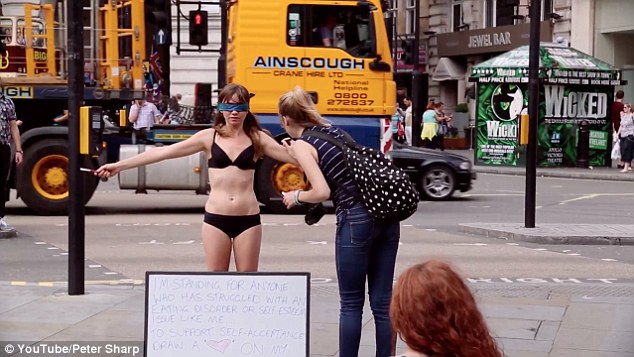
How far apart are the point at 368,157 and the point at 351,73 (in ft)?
32.6

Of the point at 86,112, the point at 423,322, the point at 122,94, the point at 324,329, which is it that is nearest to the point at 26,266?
the point at 86,112

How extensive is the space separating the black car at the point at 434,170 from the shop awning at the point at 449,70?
25.4m

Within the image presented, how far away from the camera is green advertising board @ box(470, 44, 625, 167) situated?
28641 mm

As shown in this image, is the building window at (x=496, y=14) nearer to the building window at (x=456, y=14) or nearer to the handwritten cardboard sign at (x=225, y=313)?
the building window at (x=456, y=14)

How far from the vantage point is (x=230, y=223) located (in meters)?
6.62

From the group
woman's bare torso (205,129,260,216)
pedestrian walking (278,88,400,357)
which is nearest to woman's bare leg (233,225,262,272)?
woman's bare torso (205,129,260,216)

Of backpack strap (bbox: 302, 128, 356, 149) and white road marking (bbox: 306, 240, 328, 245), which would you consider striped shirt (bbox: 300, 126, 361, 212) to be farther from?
white road marking (bbox: 306, 240, 328, 245)

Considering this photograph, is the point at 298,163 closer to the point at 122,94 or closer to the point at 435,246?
the point at 435,246

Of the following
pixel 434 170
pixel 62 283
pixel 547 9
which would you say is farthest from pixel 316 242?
pixel 547 9

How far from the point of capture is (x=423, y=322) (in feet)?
10.6

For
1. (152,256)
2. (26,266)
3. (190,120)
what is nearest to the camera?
(26,266)

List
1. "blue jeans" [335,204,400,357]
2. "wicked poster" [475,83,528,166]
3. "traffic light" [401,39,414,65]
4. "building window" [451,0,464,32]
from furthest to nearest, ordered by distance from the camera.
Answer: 1. "building window" [451,0,464,32]
2. "traffic light" [401,39,414,65]
3. "wicked poster" [475,83,528,166]
4. "blue jeans" [335,204,400,357]

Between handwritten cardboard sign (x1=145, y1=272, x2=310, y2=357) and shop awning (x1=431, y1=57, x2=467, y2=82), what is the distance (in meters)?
39.1

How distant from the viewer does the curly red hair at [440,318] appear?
3.22 m
